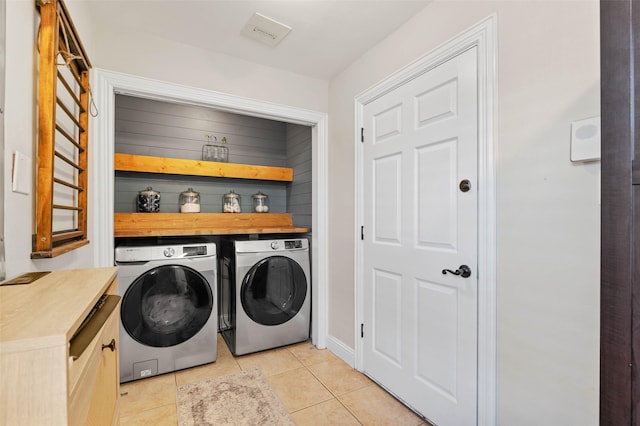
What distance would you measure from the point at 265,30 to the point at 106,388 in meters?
2.08

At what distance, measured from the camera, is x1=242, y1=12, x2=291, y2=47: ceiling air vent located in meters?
1.92

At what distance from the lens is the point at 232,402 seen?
1927 millimetres

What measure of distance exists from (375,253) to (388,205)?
0.36 metres

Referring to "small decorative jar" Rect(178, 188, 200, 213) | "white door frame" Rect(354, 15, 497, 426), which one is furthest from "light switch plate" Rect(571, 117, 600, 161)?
"small decorative jar" Rect(178, 188, 200, 213)

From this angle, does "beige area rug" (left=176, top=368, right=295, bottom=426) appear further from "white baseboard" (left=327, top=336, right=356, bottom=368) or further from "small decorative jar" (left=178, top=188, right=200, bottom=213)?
"small decorative jar" (left=178, top=188, right=200, bottom=213)

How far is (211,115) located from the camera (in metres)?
3.35

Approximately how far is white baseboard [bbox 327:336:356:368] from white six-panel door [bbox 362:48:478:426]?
15 cm

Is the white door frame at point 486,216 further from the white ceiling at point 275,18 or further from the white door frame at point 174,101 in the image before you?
the white door frame at point 174,101

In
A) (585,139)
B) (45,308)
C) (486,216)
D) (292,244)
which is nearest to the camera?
(45,308)

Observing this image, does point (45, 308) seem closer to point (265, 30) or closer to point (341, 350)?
point (265, 30)

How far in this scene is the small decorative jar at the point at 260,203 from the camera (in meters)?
3.41

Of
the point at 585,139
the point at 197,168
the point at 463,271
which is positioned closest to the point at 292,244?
the point at 197,168

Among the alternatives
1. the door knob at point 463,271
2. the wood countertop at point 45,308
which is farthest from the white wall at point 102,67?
the door knob at point 463,271

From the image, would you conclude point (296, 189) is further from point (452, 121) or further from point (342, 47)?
point (452, 121)
